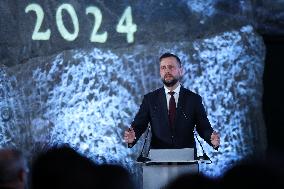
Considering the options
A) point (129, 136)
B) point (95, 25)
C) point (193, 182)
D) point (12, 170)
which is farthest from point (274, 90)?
point (193, 182)

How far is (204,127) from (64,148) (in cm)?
205

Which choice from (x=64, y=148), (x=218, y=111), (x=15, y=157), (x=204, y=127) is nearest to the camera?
(x=15, y=157)

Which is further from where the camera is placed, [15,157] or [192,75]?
[192,75]

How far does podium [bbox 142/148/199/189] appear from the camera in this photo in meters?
3.46

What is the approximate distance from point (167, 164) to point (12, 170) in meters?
1.74

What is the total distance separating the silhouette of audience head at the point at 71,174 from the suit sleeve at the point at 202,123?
203 cm

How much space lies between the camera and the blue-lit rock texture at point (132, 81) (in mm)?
5184

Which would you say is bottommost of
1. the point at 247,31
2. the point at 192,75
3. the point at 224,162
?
the point at 224,162

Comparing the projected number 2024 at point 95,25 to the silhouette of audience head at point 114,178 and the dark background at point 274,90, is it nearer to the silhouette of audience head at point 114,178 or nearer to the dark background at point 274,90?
the dark background at point 274,90

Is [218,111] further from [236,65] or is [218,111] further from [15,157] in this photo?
[15,157]

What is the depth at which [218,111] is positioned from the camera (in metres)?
5.17

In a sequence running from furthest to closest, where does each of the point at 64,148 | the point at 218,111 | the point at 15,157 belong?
1. the point at 218,111
2. the point at 64,148
3. the point at 15,157

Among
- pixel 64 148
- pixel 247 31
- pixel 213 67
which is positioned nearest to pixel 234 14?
pixel 247 31

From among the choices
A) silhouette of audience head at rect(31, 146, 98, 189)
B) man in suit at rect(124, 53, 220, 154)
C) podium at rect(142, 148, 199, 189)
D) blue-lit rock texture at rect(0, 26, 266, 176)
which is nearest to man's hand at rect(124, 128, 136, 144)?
man in suit at rect(124, 53, 220, 154)
